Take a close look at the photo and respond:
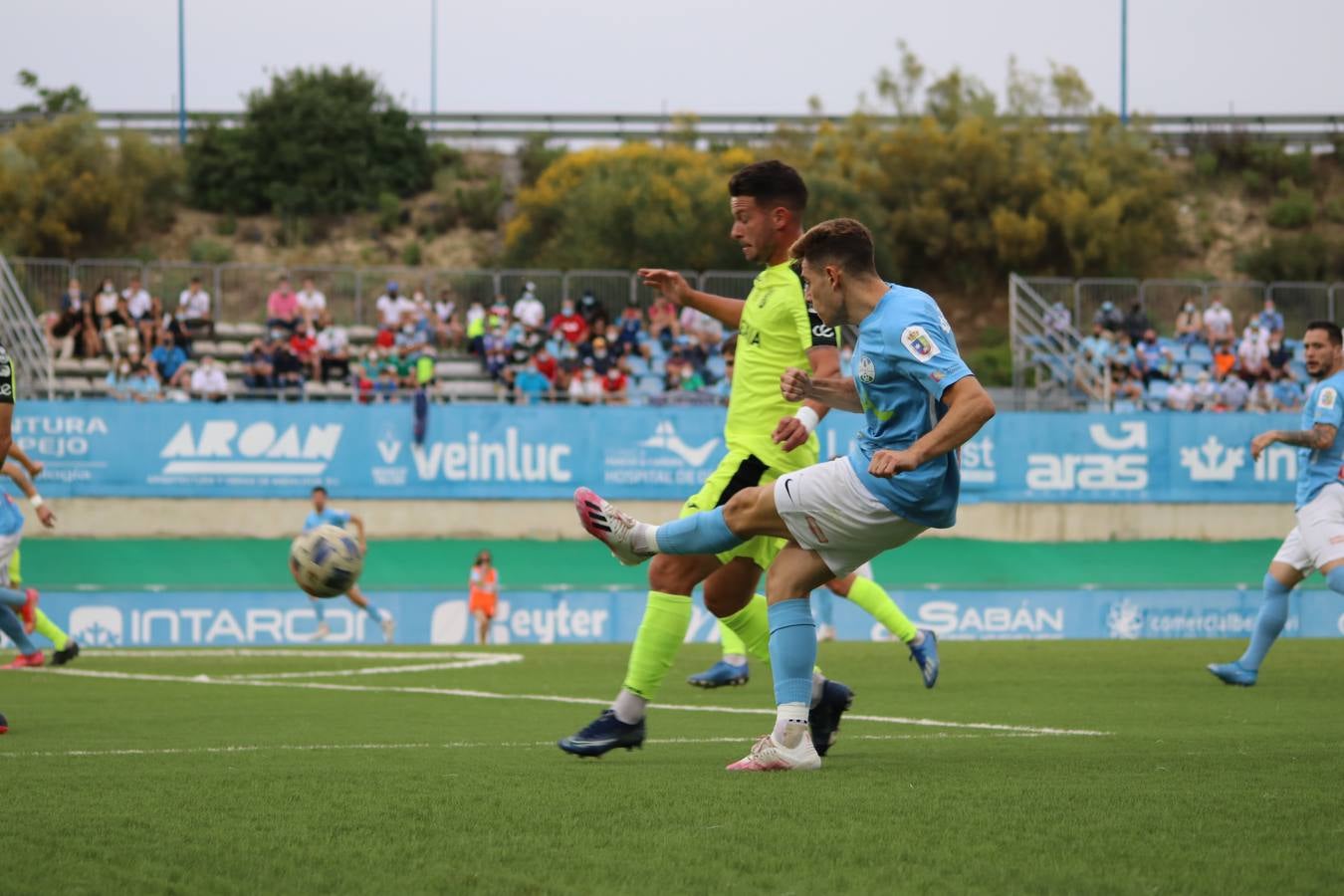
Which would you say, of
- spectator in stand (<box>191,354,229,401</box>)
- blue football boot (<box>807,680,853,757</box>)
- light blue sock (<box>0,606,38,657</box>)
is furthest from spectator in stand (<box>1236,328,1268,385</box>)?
blue football boot (<box>807,680,853,757</box>)

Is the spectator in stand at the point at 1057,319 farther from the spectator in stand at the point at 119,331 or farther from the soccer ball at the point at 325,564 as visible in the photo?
the soccer ball at the point at 325,564

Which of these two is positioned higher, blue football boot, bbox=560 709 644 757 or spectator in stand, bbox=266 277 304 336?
spectator in stand, bbox=266 277 304 336

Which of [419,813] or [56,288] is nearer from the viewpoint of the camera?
[419,813]

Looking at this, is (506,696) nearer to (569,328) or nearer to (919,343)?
(919,343)

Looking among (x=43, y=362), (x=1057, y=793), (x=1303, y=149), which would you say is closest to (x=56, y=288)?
(x=43, y=362)

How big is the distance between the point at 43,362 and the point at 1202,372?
21828 mm

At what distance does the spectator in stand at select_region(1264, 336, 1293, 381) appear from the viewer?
109 ft

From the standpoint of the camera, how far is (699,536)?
22.2 ft

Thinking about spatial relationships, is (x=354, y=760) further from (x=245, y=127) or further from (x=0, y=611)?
(x=245, y=127)

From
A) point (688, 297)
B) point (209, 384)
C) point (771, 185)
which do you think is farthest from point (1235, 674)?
point (209, 384)

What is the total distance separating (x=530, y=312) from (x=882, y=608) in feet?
74.2

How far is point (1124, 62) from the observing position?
Answer: 6009cm

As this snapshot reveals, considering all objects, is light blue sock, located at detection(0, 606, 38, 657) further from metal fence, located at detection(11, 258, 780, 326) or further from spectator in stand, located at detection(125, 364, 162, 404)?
metal fence, located at detection(11, 258, 780, 326)

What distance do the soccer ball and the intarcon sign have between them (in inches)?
786
